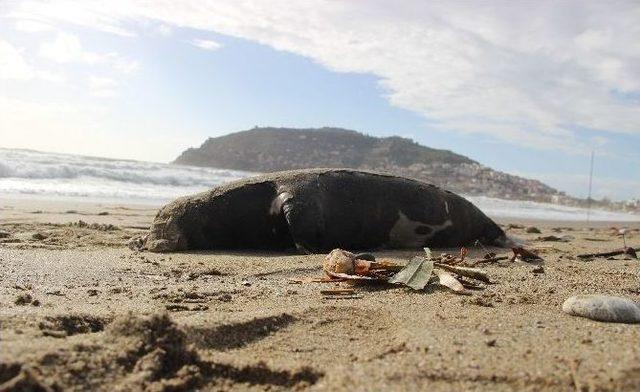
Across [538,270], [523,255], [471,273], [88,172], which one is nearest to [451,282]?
[471,273]

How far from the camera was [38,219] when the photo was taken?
27.5 ft

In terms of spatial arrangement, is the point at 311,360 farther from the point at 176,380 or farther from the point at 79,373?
the point at 79,373

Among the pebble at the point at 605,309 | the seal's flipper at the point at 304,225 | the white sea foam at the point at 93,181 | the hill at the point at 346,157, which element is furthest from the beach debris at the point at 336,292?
the hill at the point at 346,157

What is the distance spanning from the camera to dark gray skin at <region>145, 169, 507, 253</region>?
619 cm

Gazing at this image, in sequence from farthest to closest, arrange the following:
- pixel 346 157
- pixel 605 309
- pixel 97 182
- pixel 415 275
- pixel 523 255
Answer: pixel 346 157 < pixel 97 182 < pixel 523 255 < pixel 415 275 < pixel 605 309

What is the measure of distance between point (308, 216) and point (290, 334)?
3.46m

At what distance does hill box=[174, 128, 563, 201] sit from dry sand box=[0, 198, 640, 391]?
29.1m

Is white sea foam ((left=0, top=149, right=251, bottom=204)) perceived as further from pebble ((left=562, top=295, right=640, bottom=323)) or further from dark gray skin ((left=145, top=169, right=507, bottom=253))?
pebble ((left=562, top=295, right=640, bottom=323))

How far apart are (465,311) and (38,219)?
6.86 m

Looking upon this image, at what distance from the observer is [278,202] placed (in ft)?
20.7

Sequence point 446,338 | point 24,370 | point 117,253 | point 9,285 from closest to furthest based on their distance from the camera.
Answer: point 24,370 → point 446,338 → point 9,285 → point 117,253

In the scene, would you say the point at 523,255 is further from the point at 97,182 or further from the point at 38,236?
the point at 97,182

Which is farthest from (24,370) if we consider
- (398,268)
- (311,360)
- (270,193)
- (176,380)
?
(270,193)

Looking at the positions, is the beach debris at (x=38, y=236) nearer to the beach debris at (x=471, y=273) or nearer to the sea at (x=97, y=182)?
the beach debris at (x=471, y=273)
